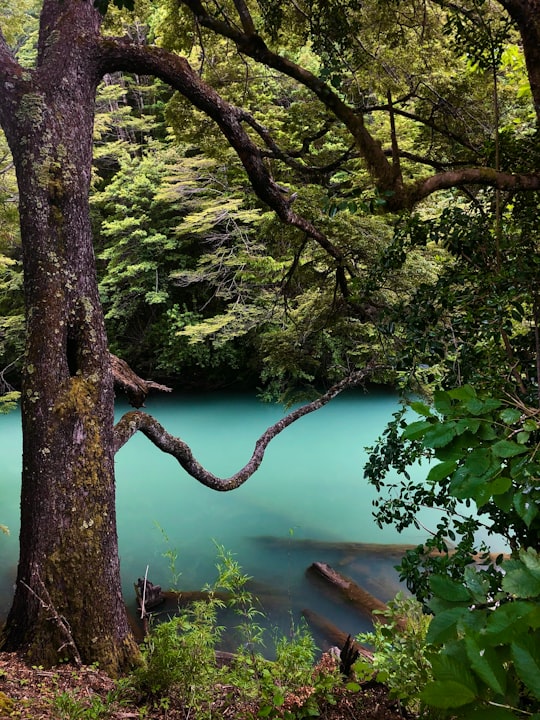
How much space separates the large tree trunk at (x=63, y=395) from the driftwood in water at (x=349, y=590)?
2352 millimetres

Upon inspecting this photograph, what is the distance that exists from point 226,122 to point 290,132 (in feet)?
7.50

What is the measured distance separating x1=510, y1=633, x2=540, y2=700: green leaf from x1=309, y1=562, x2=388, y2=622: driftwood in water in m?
3.96

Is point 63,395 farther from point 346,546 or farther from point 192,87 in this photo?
point 346,546

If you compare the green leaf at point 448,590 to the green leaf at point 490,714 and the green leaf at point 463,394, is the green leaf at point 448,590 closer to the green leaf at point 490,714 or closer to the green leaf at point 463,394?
the green leaf at point 490,714

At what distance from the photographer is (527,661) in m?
0.50

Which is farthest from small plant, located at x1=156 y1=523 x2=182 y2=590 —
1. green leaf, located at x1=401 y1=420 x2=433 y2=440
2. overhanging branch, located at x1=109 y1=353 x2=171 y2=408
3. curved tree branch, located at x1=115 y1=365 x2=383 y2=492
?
green leaf, located at x1=401 y1=420 x2=433 y2=440

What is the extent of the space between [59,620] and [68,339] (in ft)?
4.82

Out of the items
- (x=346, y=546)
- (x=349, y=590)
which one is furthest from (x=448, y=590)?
(x=346, y=546)

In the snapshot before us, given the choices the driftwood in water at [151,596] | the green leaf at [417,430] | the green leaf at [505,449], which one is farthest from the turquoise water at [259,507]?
the green leaf at [505,449]

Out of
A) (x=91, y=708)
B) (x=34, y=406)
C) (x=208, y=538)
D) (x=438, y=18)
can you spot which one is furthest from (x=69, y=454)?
(x=438, y=18)

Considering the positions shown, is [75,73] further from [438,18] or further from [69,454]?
[438,18]

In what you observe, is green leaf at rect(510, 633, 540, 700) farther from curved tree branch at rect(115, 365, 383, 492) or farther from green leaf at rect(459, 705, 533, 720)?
curved tree branch at rect(115, 365, 383, 492)

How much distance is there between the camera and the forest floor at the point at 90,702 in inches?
64.3

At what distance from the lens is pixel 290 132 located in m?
4.98
